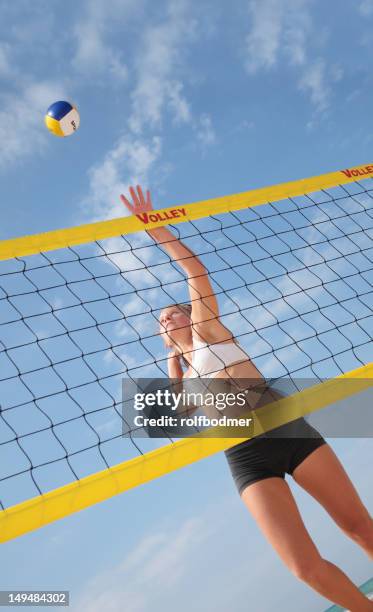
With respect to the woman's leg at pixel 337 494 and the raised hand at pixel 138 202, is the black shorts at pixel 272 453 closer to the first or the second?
→ the woman's leg at pixel 337 494

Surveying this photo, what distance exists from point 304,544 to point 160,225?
91.1 inches

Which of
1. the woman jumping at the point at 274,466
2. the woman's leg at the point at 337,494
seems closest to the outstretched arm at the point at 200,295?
the woman jumping at the point at 274,466

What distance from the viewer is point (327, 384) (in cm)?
320

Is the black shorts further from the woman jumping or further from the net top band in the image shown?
the net top band

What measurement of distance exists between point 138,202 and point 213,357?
4.51 feet

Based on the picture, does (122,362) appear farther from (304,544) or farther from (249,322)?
(304,544)

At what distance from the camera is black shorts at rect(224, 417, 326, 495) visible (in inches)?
113

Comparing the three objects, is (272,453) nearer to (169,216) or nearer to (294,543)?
(294,543)

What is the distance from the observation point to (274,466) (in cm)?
287

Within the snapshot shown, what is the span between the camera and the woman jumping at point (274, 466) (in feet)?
8.55

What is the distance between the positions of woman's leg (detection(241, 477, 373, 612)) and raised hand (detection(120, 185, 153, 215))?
2120 millimetres

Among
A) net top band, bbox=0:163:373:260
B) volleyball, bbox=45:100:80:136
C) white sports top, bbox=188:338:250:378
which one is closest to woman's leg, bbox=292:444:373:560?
white sports top, bbox=188:338:250:378

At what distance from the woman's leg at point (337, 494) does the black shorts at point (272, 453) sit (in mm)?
65

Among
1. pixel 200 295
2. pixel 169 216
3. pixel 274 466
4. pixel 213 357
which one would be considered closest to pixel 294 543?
pixel 274 466
